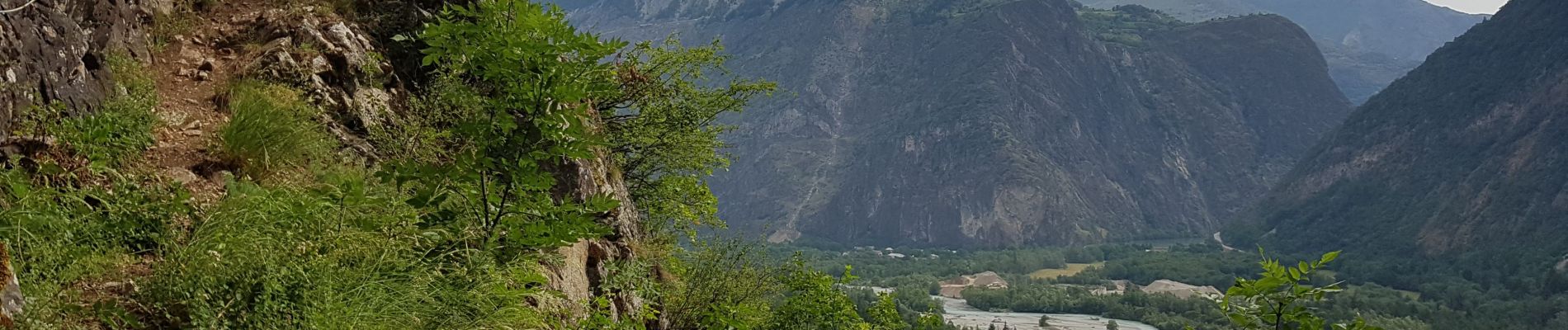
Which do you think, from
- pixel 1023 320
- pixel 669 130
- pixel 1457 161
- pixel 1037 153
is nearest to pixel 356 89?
pixel 669 130

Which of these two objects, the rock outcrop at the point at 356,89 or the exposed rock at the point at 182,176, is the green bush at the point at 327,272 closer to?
the exposed rock at the point at 182,176

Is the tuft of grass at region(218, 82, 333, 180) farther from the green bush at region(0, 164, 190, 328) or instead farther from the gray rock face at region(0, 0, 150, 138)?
the green bush at region(0, 164, 190, 328)

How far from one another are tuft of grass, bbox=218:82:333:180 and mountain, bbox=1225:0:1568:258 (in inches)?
4124

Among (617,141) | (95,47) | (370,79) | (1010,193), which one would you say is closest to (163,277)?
(95,47)

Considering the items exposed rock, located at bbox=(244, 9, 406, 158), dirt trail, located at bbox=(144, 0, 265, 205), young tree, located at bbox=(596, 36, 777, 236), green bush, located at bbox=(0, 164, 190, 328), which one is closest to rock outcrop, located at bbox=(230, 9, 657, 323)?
exposed rock, located at bbox=(244, 9, 406, 158)

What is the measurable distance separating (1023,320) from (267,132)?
83.4 m

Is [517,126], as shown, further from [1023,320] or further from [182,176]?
[1023,320]

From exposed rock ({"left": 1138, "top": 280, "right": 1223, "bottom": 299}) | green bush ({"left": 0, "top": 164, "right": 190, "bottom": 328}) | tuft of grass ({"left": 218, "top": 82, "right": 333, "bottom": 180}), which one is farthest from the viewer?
exposed rock ({"left": 1138, "top": 280, "right": 1223, "bottom": 299})

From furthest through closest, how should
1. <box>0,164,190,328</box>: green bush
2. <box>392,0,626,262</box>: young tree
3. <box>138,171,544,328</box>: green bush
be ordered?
<box>392,0,626,262</box>: young tree
<box>138,171,544,328</box>: green bush
<box>0,164,190,328</box>: green bush

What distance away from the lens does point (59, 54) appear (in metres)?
4.87

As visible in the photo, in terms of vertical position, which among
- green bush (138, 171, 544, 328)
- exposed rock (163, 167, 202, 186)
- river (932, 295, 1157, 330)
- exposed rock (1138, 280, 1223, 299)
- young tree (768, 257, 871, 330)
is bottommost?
river (932, 295, 1157, 330)

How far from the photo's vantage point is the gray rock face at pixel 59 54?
4.41 m

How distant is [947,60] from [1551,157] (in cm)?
11563

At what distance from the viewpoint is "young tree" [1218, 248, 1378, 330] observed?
11.9ft
